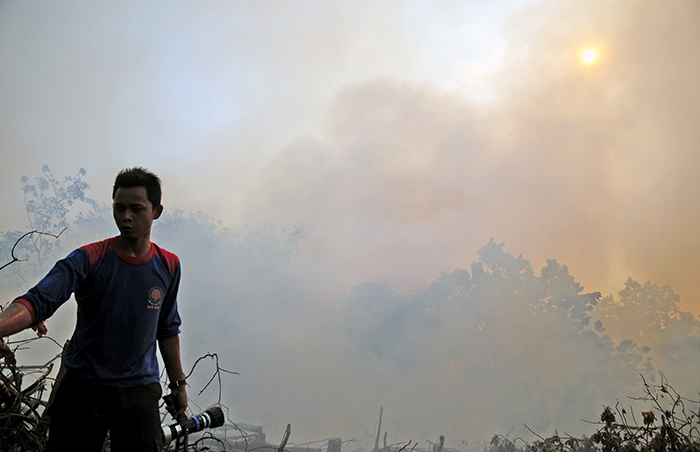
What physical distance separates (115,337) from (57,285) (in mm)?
330

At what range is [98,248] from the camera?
1.69 metres

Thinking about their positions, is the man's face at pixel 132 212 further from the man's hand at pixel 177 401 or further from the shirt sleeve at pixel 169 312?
the man's hand at pixel 177 401

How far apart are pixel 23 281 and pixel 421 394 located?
64.1ft

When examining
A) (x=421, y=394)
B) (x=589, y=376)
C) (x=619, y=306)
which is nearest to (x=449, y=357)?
(x=421, y=394)

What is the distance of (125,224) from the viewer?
5.78ft

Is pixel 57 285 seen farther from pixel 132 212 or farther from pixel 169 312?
pixel 169 312

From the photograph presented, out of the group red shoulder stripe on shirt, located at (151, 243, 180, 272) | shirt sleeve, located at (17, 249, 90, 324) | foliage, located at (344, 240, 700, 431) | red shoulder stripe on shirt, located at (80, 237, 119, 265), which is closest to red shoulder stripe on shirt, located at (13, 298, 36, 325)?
shirt sleeve, located at (17, 249, 90, 324)

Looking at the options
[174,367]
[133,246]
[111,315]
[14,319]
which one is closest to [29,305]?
[14,319]

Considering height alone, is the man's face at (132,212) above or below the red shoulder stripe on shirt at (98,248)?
above

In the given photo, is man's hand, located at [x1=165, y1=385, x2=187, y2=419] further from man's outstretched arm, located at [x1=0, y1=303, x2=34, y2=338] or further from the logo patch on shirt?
man's outstretched arm, located at [x1=0, y1=303, x2=34, y2=338]

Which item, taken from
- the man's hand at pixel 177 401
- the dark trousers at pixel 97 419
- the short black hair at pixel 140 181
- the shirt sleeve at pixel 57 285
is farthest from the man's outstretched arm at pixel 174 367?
the short black hair at pixel 140 181

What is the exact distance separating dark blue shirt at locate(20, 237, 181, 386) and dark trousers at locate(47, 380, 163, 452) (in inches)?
1.9

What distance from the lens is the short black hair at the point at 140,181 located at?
1.83 m

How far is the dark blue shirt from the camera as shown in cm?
160
